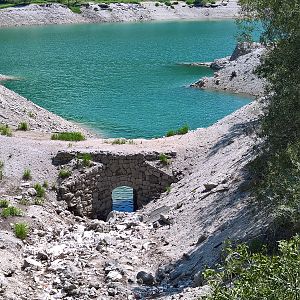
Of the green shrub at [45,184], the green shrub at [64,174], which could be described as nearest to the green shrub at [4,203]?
the green shrub at [45,184]

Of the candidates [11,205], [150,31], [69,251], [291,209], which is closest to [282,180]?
[291,209]

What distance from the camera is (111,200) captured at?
1371 inches

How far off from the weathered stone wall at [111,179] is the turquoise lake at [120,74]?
18.2 m

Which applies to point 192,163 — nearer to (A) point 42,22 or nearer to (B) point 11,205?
(B) point 11,205

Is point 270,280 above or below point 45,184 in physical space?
above

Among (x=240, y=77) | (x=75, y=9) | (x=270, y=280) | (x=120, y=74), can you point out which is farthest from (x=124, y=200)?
(x=75, y=9)

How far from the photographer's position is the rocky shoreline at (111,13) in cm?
15588

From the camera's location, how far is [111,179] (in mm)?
34219

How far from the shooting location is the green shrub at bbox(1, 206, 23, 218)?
27750 mm

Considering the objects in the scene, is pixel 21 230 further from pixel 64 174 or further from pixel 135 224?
pixel 64 174

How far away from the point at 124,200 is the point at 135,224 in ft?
25.6

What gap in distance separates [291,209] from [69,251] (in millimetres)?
11925

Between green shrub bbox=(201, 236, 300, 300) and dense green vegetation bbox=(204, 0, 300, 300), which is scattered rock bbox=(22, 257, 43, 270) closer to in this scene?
dense green vegetation bbox=(204, 0, 300, 300)

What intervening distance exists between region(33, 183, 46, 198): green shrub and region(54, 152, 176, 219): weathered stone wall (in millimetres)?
2097
